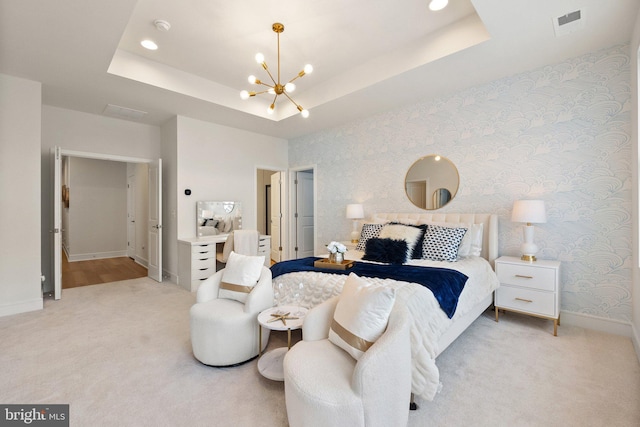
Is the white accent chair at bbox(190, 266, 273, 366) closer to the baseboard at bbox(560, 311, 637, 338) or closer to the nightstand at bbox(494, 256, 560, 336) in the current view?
the nightstand at bbox(494, 256, 560, 336)

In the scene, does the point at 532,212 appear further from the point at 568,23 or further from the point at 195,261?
the point at 195,261

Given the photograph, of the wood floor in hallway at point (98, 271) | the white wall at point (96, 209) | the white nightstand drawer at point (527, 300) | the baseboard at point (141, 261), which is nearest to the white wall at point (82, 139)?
the wood floor in hallway at point (98, 271)

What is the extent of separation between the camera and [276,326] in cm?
200

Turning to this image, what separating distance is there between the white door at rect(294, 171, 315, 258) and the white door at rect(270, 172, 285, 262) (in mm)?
324

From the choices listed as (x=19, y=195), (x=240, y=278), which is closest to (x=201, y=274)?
(x=240, y=278)

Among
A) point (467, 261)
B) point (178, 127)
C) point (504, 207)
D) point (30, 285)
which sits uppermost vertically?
point (178, 127)

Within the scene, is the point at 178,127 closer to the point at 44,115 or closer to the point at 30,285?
the point at 44,115

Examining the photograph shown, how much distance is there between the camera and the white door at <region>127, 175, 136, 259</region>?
22.8 ft

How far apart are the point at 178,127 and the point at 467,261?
4516 millimetres

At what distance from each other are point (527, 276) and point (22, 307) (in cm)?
554

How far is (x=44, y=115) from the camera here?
4133 millimetres

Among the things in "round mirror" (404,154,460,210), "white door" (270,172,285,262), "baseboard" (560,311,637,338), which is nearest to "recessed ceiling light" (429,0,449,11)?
"round mirror" (404,154,460,210)

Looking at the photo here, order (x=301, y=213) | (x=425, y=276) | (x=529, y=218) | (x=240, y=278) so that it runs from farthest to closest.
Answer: (x=301, y=213), (x=529, y=218), (x=240, y=278), (x=425, y=276)

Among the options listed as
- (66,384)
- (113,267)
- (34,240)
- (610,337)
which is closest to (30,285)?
(34,240)
